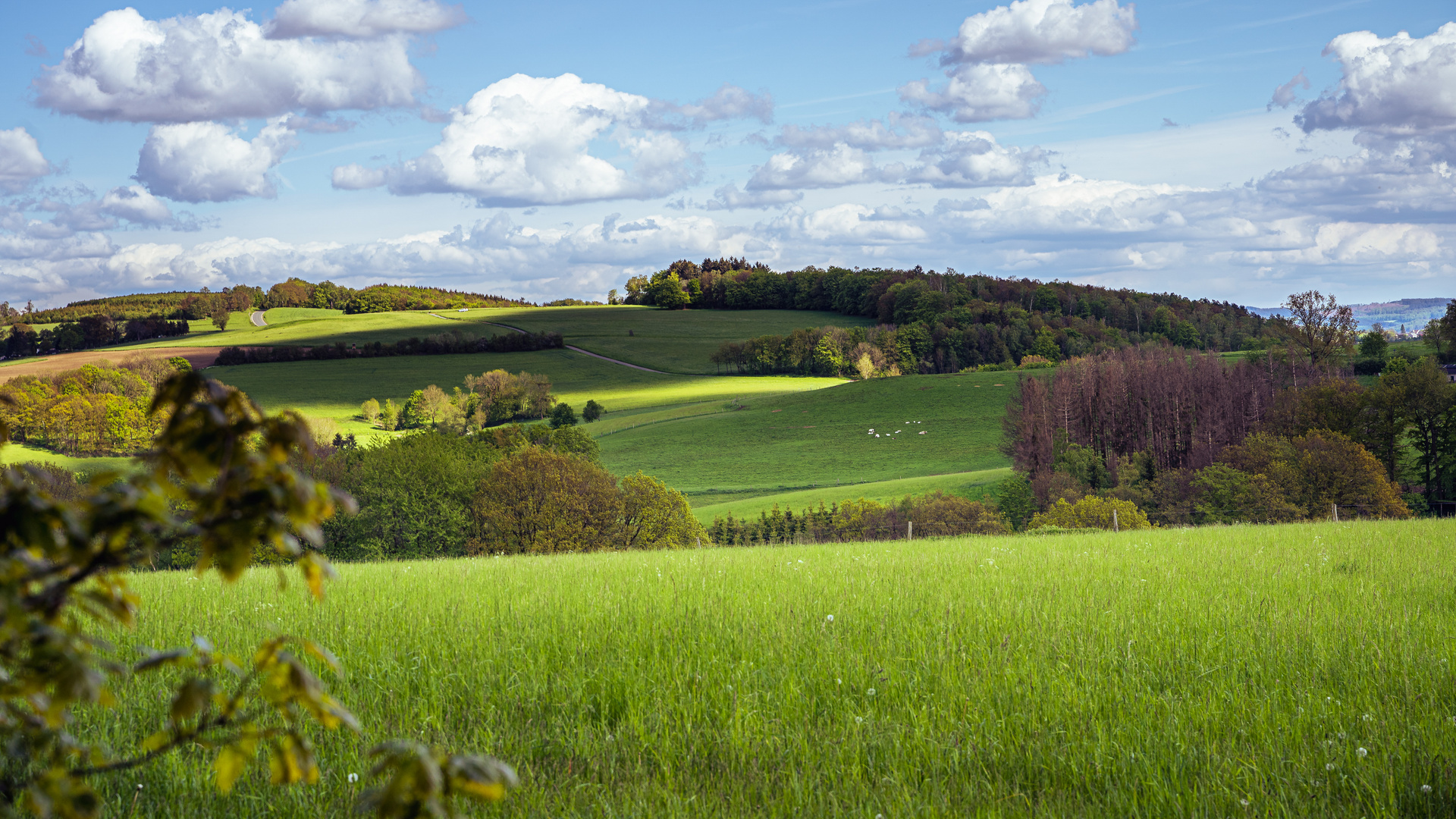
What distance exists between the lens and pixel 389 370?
132 meters

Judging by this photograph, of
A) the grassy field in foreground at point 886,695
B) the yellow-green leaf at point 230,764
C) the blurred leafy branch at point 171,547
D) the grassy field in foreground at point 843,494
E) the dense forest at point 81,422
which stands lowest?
the grassy field in foreground at point 843,494

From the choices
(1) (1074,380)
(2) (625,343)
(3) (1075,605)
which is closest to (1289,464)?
(1) (1074,380)

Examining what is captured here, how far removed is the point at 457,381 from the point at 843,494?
7756cm

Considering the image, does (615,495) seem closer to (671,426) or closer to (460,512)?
(460,512)

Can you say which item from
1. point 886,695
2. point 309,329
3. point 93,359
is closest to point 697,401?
point 93,359

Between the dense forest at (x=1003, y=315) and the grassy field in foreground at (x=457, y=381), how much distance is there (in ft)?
83.0

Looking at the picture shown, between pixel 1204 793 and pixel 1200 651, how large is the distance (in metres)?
2.66

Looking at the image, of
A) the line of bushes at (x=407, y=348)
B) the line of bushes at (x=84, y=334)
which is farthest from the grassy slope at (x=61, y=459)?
the line of bushes at (x=84, y=334)

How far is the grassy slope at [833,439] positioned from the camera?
84.6 meters

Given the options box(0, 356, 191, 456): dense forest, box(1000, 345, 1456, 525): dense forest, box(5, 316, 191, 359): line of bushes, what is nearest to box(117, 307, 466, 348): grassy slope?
box(5, 316, 191, 359): line of bushes

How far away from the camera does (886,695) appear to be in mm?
6055

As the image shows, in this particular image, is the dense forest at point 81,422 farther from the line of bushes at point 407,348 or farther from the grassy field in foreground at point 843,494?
the grassy field in foreground at point 843,494

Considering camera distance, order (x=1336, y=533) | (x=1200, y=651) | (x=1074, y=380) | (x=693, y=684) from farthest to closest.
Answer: (x=1074, y=380) → (x=1336, y=533) → (x=1200, y=651) → (x=693, y=684)

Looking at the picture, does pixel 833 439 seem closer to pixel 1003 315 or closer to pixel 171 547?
pixel 1003 315
